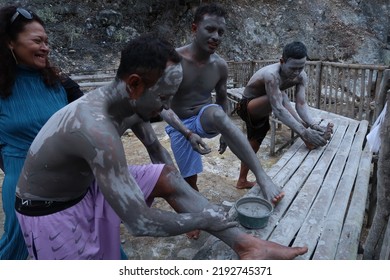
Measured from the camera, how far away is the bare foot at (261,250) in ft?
5.18

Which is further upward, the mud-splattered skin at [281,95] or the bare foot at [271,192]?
the mud-splattered skin at [281,95]

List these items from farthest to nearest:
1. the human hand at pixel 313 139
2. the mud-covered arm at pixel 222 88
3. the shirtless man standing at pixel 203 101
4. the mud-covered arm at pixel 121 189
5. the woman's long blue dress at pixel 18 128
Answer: the human hand at pixel 313 139 < the mud-covered arm at pixel 222 88 < the shirtless man standing at pixel 203 101 < the woman's long blue dress at pixel 18 128 < the mud-covered arm at pixel 121 189

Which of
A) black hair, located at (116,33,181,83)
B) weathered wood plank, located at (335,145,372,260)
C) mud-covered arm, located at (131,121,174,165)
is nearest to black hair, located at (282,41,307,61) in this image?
weathered wood plank, located at (335,145,372,260)

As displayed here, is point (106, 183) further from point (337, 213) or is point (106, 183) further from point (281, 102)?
point (281, 102)

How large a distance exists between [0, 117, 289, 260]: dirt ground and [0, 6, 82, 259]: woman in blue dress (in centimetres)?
105

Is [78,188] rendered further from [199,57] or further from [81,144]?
[199,57]

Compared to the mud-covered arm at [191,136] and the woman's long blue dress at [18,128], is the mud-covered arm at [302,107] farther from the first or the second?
the woman's long blue dress at [18,128]

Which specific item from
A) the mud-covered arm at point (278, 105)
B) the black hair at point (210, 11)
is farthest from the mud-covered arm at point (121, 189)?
the mud-covered arm at point (278, 105)

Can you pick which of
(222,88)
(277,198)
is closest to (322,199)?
(277,198)

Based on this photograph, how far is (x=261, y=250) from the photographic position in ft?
5.22

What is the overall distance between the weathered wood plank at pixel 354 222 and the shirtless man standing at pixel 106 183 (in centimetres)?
26

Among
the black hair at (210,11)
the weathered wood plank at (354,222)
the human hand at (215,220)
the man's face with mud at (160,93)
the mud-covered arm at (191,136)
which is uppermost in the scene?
the black hair at (210,11)

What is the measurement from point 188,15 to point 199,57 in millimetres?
10520

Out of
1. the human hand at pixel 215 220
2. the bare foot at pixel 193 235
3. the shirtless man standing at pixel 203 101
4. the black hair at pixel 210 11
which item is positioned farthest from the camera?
the bare foot at pixel 193 235
